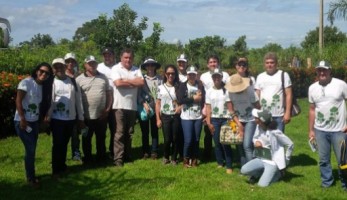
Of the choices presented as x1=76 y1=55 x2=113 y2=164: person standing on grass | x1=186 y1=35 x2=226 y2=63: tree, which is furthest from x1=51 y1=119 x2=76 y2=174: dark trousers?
x1=186 y1=35 x2=226 y2=63: tree

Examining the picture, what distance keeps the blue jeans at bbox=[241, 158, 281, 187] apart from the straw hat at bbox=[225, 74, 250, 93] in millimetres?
1115

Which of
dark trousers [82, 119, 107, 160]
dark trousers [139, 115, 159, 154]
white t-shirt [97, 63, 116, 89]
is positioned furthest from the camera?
dark trousers [139, 115, 159, 154]

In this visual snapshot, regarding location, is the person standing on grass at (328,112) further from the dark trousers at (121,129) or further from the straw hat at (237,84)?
the dark trousers at (121,129)

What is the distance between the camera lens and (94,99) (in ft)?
25.2

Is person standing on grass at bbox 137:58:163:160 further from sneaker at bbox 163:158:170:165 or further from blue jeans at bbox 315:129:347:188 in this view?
blue jeans at bbox 315:129:347:188

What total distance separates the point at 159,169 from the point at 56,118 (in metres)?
1.96

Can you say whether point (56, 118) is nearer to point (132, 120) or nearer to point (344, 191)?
point (132, 120)

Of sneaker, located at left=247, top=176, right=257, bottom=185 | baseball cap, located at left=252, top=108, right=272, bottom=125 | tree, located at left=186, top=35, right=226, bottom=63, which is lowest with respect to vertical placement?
sneaker, located at left=247, top=176, right=257, bottom=185

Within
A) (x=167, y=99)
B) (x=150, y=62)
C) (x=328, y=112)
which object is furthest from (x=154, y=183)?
(x=328, y=112)

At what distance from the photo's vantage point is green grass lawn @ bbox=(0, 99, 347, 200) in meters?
6.49

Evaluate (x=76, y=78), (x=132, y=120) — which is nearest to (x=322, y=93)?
(x=132, y=120)

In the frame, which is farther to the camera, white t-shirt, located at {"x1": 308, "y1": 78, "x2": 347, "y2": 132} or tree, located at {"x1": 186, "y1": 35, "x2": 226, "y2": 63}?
tree, located at {"x1": 186, "y1": 35, "x2": 226, "y2": 63}

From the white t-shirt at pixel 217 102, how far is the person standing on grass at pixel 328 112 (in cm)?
145

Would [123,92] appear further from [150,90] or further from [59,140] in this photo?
[59,140]
